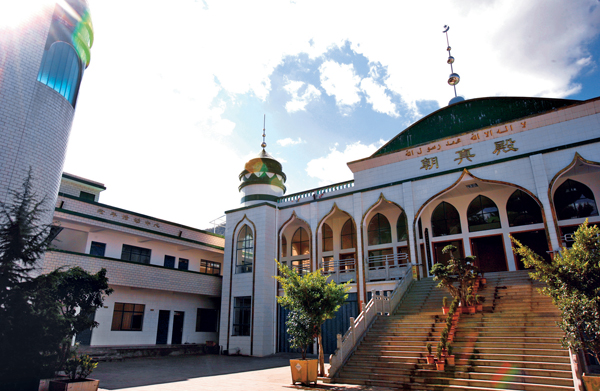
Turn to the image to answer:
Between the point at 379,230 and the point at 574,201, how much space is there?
Answer: 8134 millimetres

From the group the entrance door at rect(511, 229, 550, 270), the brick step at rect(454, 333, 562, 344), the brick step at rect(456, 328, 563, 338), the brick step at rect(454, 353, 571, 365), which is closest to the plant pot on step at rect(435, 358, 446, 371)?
the brick step at rect(454, 353, 571, 365)

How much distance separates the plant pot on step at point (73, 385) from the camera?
7379 millimetres

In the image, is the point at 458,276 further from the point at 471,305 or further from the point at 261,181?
the point at 261,181

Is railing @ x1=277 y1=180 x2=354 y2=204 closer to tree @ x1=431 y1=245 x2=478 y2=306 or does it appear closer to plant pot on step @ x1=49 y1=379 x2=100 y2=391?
tree @ x1=431 y1=245 x2=478 y2=306

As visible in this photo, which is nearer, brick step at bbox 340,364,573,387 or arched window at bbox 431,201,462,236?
brick step at bbox 340,364,573,387

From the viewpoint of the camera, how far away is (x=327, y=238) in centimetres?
2042

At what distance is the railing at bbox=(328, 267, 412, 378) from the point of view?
416 inches

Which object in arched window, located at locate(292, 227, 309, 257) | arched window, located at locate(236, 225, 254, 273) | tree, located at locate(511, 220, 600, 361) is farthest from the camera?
arched window, located at locate(292, 227, 309, 257)

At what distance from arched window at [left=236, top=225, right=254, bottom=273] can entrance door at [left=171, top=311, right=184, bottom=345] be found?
406 centimetres

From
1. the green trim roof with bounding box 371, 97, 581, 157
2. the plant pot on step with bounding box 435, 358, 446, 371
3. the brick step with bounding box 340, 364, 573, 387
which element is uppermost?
the green trim roof with bounding box 371, 97, 581, 157

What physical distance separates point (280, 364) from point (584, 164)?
13190 mm

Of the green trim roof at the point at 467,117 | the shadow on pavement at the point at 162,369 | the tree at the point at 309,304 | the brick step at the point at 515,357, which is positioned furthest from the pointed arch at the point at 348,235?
the brick step at the point at 515,357

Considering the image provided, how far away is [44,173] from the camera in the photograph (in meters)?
11.0

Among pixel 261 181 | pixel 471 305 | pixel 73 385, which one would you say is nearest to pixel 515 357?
pixel 471 305
